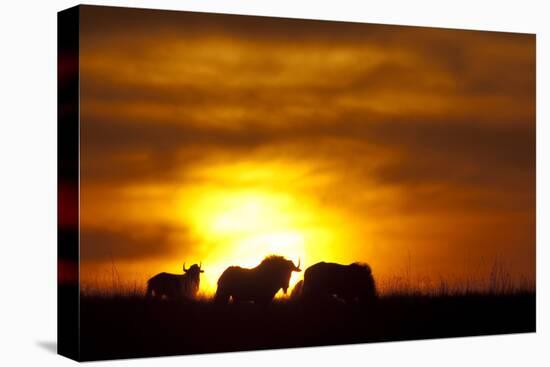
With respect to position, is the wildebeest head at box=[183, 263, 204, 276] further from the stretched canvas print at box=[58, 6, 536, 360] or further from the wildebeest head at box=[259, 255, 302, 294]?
the wildebeest head at box=[259, 255, 302, 294]

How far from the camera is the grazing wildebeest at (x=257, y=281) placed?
402 inches

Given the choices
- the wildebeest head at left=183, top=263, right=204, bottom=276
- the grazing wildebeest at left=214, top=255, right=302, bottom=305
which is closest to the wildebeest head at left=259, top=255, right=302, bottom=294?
the grazing wildebeest at left=214, top=255, right=302, bottom=305

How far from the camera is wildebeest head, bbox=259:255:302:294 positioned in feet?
33.9

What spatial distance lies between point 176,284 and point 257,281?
0.64m

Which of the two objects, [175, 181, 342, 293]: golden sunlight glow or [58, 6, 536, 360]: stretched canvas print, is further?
[175, 181, 342, 293]: golden sunlight glow

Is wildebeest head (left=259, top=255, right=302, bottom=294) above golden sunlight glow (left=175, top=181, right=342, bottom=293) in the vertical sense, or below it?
Result: below

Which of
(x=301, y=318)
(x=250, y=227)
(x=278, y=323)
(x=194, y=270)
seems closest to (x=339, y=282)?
(x=301, y=318)

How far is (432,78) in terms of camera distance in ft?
35.5

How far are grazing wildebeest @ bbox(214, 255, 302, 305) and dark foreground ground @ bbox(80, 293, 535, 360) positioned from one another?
79mm

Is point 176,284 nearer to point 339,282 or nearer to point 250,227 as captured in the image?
point 250,227

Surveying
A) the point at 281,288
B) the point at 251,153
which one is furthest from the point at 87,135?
the point at 281,288

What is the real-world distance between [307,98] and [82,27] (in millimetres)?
1768

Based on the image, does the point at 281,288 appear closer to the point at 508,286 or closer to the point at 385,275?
the point at 385,275

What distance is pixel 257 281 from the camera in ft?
33.8
